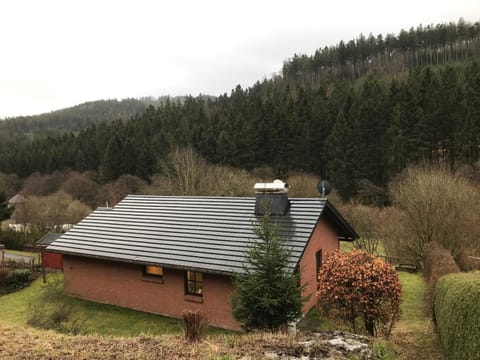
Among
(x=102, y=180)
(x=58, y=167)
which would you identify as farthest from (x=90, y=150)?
(x=102, y=180)

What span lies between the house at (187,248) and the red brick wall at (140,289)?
0.11ft

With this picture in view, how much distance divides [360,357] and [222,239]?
733 centimetres

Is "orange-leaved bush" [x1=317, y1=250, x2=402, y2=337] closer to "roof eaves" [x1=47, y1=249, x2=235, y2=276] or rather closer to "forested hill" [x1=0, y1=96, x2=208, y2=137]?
"roof eaves" [x1=47, y1=249, x2=235, y2=276]

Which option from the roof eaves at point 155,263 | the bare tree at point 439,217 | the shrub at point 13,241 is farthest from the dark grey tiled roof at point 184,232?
the shrub at point 13,241

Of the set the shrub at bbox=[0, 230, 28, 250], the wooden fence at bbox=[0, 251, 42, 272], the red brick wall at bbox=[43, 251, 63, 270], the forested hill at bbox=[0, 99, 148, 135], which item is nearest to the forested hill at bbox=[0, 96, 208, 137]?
the forested hill at bbox=[0, 99, 148, 135]

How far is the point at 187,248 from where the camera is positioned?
13367 millimetres

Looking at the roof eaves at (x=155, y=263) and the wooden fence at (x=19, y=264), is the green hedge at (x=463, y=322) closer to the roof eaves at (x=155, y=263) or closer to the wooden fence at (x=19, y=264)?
the roof eaves at (x=155, y=263)

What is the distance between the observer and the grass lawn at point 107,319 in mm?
12242

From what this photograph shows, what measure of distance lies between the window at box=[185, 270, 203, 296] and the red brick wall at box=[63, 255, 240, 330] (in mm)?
179

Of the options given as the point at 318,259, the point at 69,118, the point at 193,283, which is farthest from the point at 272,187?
the point at 69,118

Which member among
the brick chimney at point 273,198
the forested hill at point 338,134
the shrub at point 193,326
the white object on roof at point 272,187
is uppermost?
the forested hill at point 338,134

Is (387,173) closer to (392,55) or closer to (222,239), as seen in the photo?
(222,239)

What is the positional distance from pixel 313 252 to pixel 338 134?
37493mm

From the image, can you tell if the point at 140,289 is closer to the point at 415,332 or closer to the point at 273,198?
the point at 273,198
